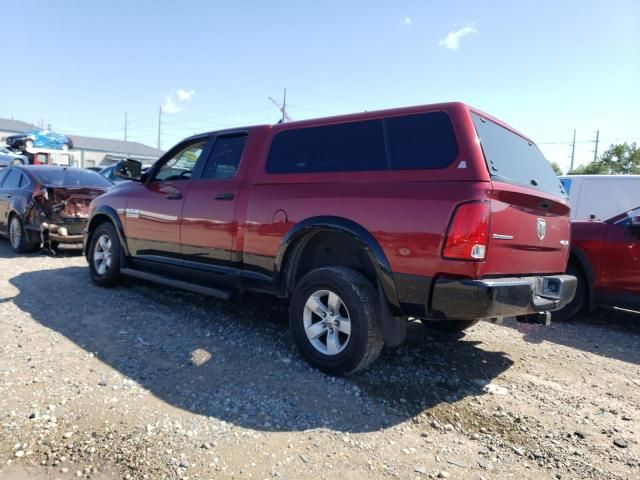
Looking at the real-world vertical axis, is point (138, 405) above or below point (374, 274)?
below

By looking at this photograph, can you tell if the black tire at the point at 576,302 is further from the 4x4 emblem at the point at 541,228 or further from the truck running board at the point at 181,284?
the truck running board at the point at 181,284

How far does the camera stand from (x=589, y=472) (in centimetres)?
248

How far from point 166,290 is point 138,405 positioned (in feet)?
10.1

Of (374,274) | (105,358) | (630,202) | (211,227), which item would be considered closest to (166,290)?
(211,227)

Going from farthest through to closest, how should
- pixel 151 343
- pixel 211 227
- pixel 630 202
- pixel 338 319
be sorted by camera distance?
pixel 630 202
pixel 211 227
pixel 151 343
pixel 338 319

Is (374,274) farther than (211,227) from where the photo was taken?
No

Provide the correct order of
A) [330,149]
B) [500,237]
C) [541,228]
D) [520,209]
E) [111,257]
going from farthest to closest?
[111,257] → [330,149] → [541,228] → [520,209] → [500,237]

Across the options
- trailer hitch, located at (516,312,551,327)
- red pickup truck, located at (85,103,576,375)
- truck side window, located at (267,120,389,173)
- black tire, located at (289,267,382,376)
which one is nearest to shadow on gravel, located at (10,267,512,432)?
black tire, located at (289,267,382,376)

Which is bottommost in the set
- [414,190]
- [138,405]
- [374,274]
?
[138,405]

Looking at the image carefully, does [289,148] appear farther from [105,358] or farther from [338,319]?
[105,358]

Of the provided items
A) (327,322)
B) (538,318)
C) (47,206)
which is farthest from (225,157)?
(47,206)

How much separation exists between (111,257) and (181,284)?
5.39 ft

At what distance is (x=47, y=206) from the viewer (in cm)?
780

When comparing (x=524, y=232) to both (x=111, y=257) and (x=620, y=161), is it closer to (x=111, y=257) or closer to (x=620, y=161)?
(x=111, y=257)
